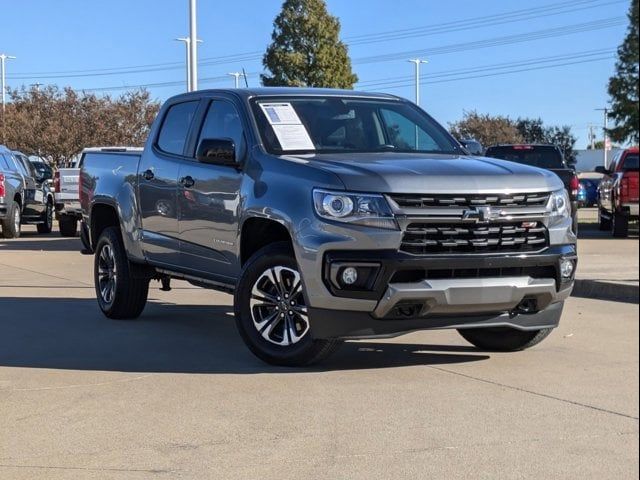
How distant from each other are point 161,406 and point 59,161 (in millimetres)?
42612

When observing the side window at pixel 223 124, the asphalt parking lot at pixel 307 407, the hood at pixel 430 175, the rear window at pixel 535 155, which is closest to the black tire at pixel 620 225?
the rear window at pixel 535 155

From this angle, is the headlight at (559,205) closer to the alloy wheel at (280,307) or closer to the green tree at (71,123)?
the alloy wheel at (280,307)

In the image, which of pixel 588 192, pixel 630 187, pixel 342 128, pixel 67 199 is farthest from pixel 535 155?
pixel 588 192

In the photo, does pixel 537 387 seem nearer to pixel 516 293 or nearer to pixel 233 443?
pixel 516 293

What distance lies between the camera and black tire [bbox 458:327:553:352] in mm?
7102

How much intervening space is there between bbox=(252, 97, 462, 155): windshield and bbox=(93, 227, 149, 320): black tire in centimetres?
245

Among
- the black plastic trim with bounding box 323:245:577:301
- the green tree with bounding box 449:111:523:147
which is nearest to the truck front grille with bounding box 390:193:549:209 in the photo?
the black plastic trim with bounding box 323:245:577:301

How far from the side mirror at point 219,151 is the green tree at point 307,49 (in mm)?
41873

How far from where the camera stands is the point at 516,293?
607 cm

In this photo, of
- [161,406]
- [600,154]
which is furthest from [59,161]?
[600,154]

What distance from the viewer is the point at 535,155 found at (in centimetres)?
1867

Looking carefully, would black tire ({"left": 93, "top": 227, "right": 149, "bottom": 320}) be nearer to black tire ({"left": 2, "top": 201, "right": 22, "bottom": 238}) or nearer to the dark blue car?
black tire ({"left": 2, "top": 201, "right": 22, "bottom": 238})

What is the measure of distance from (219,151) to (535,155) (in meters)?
12.7

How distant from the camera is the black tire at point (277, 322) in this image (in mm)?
6324
